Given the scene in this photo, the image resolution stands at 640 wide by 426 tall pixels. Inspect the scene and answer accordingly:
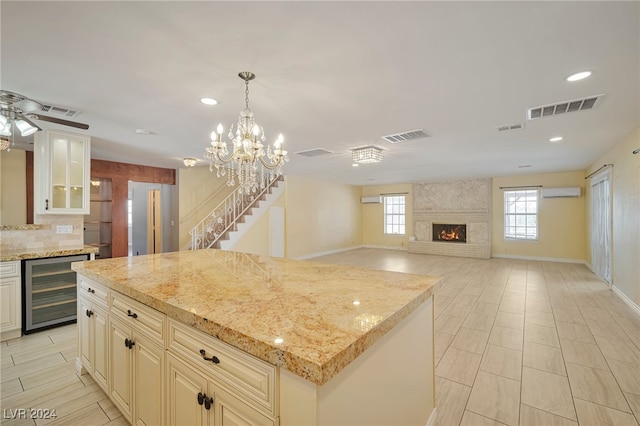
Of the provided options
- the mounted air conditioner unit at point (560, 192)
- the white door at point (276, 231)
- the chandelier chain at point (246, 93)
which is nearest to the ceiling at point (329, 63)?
the chandelier chain at point (246, 93)

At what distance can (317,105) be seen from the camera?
2.96 meters

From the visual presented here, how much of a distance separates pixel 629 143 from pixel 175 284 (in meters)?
6.20

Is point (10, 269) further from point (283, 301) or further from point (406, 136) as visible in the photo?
point (406, 136)

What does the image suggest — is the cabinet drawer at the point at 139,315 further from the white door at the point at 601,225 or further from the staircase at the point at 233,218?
the white door at the point at 601,225

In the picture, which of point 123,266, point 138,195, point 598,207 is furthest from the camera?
point 138,195

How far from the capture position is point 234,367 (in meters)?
1.08

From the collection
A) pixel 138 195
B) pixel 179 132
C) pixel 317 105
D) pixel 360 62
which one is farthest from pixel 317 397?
pixel 138 195

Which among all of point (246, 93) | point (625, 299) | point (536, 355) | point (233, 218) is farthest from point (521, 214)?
point (246, 93)

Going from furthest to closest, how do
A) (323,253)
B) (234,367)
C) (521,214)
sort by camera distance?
(323,253) → (521,214) → (234,367)

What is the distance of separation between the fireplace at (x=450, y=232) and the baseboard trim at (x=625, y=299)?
4.57 meters

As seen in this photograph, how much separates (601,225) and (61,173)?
9862 mm

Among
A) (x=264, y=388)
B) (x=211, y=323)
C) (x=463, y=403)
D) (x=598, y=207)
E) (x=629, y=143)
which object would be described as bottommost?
(x=463, y=403)

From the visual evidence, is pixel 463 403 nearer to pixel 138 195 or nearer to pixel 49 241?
pixel 49 241

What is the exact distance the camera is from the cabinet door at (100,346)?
2014 millimetres
